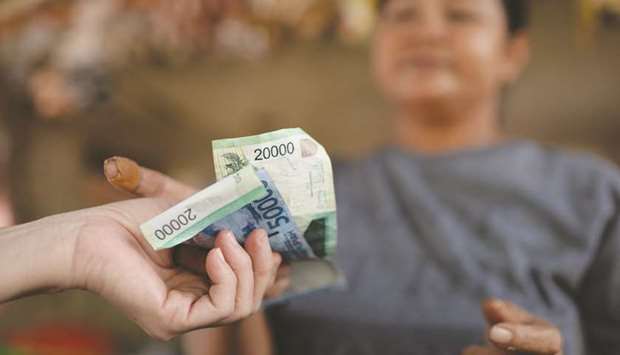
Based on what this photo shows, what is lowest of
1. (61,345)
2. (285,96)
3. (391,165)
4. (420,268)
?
(61,345)

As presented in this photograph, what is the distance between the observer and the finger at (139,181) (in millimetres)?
425

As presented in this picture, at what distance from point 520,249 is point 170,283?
492 millimetres

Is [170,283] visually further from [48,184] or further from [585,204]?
[48,184]

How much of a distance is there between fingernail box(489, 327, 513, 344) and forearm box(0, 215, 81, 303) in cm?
35

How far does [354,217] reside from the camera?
80cm

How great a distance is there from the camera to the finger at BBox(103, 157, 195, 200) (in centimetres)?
42

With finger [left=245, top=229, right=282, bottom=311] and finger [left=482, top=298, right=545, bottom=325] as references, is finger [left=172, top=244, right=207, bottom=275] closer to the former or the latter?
finger [left=245, top=229, right=282, bottom=311]

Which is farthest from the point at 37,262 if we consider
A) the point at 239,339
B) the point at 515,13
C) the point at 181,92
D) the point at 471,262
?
the point at 181,92

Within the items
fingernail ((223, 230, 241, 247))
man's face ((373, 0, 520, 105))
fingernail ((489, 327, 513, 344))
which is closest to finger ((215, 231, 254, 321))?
fingernail ((223, 230, 241, 247))

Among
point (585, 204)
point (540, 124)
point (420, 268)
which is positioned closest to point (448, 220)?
point (420, 268)

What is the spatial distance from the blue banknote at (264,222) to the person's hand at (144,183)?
24 millimetres

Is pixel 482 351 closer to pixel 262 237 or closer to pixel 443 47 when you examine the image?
pixel 262 237

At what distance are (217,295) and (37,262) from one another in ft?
0.42

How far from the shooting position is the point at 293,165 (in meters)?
0.39
